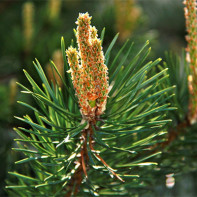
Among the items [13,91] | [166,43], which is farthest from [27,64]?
[166,43]

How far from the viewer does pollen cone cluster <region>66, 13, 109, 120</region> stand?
1.17 feet

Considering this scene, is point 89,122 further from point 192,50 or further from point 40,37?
point 40,37

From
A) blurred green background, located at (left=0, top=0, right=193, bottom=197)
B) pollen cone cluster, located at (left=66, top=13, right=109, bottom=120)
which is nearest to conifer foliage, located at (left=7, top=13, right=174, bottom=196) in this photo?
pollen cone cluster, located at (left=66, top=13, right=109, bottom=120)

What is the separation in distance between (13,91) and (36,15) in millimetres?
369

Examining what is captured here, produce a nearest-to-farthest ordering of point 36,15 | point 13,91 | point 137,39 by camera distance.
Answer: point 13,91 < point 137,39 < point 36,15

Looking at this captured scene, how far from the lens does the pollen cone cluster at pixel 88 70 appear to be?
36cm

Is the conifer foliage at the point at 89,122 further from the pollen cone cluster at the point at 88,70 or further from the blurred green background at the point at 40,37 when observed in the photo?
the blurred green background at the point at 40,37

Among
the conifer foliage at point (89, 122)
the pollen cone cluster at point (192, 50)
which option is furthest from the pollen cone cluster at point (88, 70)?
the pollen cone cluster at point (192, 50)

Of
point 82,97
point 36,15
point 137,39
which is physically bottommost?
point 82,97

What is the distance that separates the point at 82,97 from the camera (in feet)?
1.28

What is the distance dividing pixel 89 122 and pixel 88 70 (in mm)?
74

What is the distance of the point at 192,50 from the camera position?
1.49ft

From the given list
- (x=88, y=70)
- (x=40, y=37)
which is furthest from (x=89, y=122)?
(x=40, y=37)

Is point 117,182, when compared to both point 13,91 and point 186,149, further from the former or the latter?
point 13,91
